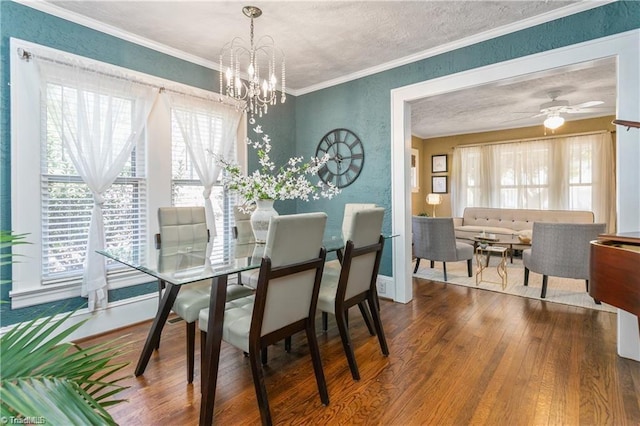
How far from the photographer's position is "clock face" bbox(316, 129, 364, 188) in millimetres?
3967

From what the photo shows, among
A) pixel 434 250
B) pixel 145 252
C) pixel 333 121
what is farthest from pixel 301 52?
pixel 434 250

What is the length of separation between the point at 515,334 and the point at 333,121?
10.0 feet

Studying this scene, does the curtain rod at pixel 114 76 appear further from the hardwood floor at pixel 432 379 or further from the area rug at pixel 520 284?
the area rug at pixel 520 284

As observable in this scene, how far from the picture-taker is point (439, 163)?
7.56 m

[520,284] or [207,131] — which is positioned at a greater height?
[207,131]

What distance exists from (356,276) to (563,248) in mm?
2702

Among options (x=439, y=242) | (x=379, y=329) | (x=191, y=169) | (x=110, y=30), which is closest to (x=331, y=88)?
(x=191, y=169)

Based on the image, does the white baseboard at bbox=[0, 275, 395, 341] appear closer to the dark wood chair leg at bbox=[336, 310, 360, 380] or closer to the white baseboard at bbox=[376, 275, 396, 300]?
the dark wood chair leg at bbox=[336, 310, 360, 380]

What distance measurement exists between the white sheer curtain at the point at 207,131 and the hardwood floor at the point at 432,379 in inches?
59.4

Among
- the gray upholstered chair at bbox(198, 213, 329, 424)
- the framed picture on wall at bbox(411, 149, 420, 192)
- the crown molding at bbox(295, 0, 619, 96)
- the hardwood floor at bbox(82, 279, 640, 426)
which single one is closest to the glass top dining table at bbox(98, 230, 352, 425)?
the gray upholstered chair at bbox(198, 213, 329, 424)

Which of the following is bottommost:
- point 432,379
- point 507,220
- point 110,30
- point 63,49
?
point 432,379

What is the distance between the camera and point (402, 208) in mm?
3572

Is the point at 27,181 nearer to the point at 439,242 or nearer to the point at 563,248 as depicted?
the point at 439,242

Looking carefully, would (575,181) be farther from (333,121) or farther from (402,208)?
(333,121)
